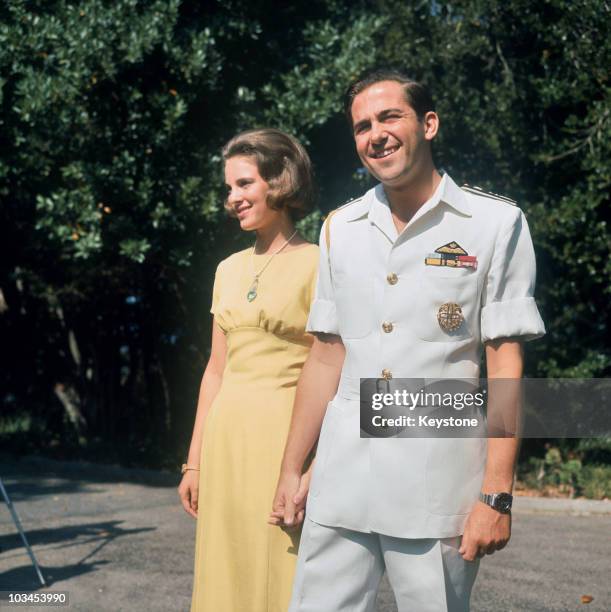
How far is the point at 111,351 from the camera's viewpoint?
1530cm

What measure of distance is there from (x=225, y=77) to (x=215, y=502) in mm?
8077

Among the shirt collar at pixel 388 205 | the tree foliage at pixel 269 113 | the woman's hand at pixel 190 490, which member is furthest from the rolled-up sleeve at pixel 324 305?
the tree foliage at pixel 269 113

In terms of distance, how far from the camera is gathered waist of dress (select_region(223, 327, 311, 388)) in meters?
3.45

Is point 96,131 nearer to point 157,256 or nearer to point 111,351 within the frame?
point 157,256

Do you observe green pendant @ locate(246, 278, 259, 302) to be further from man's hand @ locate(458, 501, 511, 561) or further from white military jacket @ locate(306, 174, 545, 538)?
man's hand @ locate(458, 501, 511, 561)

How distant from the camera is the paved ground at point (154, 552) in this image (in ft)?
20.6

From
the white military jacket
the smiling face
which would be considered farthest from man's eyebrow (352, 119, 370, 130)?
the white military jacket

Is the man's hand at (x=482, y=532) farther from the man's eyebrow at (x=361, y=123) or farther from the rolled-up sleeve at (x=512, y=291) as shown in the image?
the man's eyebrow at (x=361, y=123)

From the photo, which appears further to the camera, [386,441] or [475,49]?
[475,49]

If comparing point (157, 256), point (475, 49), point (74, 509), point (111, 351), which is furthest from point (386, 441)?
point (111, 351)

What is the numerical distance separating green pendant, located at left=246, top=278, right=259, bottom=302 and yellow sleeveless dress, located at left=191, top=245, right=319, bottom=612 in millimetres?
15

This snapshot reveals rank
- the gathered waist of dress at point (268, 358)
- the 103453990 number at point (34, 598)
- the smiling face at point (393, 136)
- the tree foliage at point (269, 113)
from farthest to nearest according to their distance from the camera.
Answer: the tree foliage at point (269, 113) → the 103453990 number at point (34, 598) → the gathered waist of dress at point (268, 358) → the smiling face at point (393, 136)

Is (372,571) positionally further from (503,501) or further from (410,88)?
(410,88)

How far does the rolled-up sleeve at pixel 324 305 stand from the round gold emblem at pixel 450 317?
34 cm
